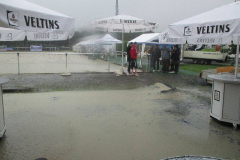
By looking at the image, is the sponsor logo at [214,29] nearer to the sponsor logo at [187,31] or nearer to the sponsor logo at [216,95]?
the sponsor logo at [187,31]

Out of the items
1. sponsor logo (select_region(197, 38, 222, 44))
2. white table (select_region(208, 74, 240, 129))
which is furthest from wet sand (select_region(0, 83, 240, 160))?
sponsor logo (select_region(197, 38, 222, 44))

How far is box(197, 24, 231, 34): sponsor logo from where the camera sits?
5.58 meters

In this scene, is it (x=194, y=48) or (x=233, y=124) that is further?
(x=194, y=48)

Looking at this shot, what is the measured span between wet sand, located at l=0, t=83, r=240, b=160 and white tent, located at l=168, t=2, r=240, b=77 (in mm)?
1889

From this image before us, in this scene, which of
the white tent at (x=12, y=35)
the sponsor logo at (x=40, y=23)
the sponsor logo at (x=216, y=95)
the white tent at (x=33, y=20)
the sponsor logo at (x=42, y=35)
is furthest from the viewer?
the white tent at (x=12, y=35)

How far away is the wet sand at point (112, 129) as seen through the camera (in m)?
4.10

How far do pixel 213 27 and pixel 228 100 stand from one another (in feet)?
6.54

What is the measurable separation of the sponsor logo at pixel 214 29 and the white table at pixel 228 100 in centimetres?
125

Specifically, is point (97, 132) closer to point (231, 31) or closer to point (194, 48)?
point (231, 31)

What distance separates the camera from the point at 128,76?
43.3 ft

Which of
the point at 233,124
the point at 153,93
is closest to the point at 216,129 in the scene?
the point at 233,124

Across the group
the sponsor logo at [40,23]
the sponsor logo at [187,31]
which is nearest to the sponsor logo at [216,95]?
the sponsor logo at [187,31]

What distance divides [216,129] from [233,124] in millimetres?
432

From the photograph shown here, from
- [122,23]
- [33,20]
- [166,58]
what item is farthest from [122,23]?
[33,20]
